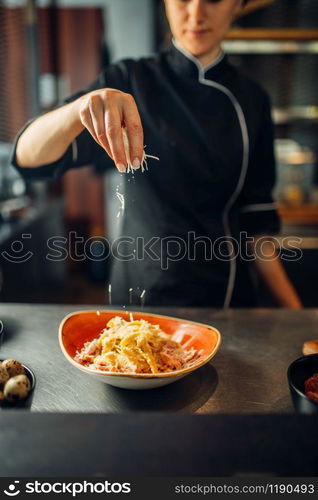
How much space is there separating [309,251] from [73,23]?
3.51 metres

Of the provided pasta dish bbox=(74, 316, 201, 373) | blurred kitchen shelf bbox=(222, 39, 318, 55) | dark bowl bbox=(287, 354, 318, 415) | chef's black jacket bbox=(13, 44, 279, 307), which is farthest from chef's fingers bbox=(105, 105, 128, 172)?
blurred kitchen shelf bbox=(222, 39, 318, 55)

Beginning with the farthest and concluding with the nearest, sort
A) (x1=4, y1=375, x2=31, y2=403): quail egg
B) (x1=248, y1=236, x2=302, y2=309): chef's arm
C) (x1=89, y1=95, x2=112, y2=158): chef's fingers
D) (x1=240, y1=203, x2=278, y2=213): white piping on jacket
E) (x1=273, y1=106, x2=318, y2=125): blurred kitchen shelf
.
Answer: (x1=273, y1=106, x2=318, y2=125): blurred kitchen shelf
(x1=240, y1=203, x2=278, y2=213): white piping on jacket
(x1=248, y1=236, x2=302, y2=309): chef's arm
(x1=89, y1=95, x2=112, y2=158): chef's fingers
(x1=4, y1=375, x2=31, y2=403): quail egg

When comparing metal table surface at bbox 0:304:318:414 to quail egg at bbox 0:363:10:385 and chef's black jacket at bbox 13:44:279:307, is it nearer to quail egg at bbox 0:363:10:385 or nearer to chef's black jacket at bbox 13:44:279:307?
quail egg at bbox 0:363:10:385

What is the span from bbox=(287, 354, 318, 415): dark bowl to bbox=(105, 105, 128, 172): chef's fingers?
0.48m

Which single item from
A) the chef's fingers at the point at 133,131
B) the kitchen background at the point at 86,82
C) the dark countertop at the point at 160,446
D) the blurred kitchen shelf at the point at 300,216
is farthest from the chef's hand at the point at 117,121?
the blurred kitchen shelf at the point at 300,216

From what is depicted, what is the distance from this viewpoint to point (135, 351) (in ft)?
2.97

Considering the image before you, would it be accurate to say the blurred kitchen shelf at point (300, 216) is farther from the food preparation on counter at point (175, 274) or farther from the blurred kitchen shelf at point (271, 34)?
the blurred kitchen shelf at point (271, 34)

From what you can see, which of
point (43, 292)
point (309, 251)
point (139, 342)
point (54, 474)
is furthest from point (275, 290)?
point (43, 292)

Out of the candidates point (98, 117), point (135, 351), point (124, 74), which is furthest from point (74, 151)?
point (135, 351)

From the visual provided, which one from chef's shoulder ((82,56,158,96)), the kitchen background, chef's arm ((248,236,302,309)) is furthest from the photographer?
the kitchen background

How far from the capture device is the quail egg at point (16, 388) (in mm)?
729

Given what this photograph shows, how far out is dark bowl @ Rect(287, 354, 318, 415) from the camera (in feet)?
2.40

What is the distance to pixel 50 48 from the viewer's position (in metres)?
4.92

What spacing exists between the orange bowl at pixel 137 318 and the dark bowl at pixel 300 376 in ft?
0.52
